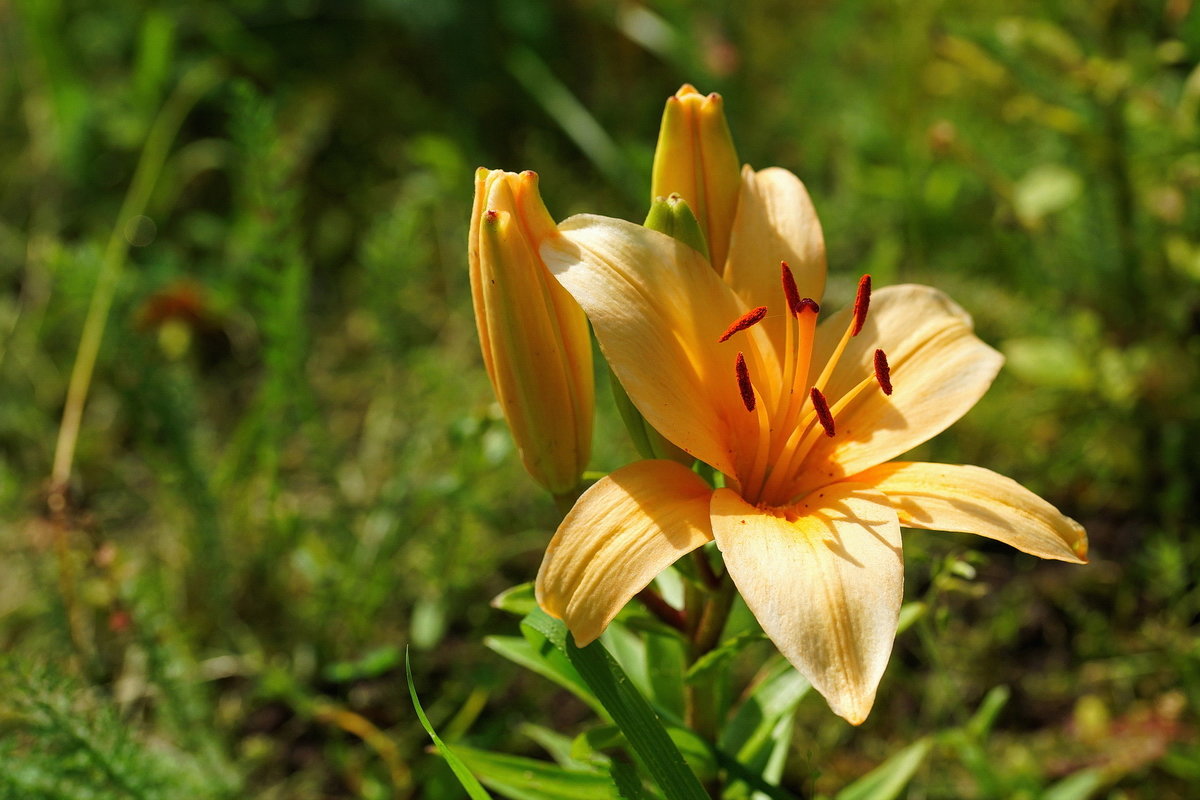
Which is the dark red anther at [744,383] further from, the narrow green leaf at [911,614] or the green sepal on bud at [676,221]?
the narrow green leaf at [911,614]

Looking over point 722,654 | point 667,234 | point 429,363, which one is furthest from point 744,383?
point 429,363

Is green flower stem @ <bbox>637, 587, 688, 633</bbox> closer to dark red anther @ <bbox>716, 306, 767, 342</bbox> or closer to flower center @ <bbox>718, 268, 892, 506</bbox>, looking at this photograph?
flower center @ <bbox>718, 268, 892, 506</bbox>

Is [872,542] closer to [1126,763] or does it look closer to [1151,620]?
[1126,763]

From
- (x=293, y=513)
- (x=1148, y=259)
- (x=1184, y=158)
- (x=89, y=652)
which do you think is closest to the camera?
(x=89, y=652)

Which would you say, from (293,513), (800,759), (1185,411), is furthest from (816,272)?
(1185,411)

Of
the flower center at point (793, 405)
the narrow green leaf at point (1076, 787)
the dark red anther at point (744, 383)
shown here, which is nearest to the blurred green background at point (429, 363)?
the narrow green leaf at point (1076, 787)

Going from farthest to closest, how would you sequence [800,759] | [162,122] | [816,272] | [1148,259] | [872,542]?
[162,122] → [1148,259] → [800,759] → [816,272] → [872,542]
